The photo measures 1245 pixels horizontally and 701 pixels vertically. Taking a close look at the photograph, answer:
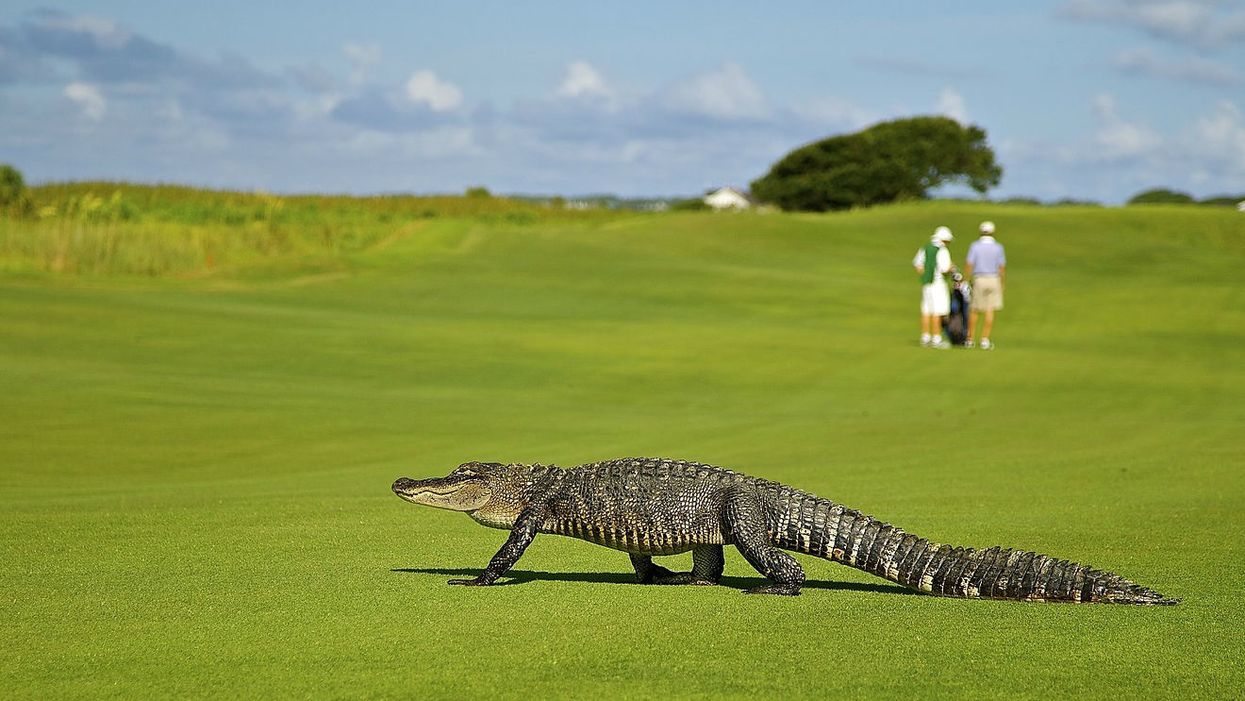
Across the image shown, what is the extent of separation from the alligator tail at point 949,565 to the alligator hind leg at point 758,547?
4.6 inches

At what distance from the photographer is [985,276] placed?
2958cm

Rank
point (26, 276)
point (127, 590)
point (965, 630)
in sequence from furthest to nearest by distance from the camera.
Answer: point (26, 276) → point (127, 590) → point (965, 630)

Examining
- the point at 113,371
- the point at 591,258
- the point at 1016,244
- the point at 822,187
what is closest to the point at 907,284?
the point at 591,258

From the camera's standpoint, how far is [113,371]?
A: 69.5 feet

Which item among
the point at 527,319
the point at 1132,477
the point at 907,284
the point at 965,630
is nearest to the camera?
the point at 965,630

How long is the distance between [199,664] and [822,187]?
112 meters

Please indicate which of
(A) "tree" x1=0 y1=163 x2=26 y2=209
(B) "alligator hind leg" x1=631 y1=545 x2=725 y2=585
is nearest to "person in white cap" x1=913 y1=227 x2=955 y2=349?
(B) "alligator hind leg" x1=631 y1=545 x2=725 y2=585

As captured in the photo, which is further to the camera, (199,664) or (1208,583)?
(1208,583)

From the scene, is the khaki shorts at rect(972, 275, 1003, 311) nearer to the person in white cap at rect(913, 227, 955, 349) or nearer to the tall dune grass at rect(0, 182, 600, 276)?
the person in white cap at rect(913, 227, 955, 349)

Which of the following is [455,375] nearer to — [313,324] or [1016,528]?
[313,324]

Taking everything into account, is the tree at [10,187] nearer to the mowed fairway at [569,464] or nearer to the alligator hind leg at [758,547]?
the mowed fairway at [569,464]

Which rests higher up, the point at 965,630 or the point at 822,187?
the point at 822,187

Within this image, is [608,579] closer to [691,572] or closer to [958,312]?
[691,572]

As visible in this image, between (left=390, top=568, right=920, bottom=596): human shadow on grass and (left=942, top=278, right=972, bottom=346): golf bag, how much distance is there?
21.4m
